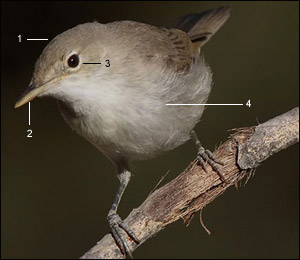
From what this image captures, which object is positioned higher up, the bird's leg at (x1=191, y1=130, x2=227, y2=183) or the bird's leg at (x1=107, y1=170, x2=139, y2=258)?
the bird's leg at (x1=191, y1=130, x2=227, y2=183)

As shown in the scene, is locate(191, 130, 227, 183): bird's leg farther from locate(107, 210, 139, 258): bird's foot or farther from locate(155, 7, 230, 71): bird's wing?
locate(155, 7, 230, 71): bird's wing

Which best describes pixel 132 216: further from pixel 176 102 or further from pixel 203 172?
pixel 176 102

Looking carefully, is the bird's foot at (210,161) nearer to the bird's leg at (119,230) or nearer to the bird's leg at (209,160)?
the bird's leg at (209,160)

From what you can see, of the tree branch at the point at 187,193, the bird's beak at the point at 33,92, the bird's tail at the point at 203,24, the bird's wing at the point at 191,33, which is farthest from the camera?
the bird's tail at the point at 203,24

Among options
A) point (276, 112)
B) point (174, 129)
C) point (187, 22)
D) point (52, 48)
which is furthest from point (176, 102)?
point (276, 112)

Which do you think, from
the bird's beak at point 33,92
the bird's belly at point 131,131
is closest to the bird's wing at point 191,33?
the bird's belly at point 131,131

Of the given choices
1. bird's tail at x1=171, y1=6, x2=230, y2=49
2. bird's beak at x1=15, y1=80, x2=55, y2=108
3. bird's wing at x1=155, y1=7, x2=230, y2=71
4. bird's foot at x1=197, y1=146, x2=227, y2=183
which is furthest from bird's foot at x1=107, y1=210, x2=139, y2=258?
Result: bird's tail at x1=171, y1=6, x2=230, y2=49

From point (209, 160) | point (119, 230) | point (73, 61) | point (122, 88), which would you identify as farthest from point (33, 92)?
point (209, 160)

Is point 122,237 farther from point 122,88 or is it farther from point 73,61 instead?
point 73,61
